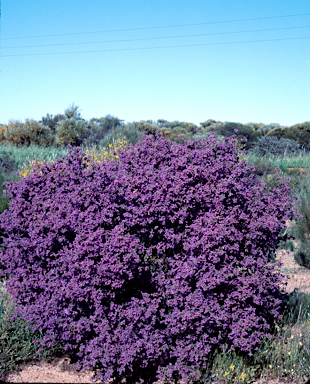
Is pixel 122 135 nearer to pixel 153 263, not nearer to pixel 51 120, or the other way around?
pixel 153 263

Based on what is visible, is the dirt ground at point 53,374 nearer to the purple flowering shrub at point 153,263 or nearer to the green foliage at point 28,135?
the purple flowering shrub at point 153,263

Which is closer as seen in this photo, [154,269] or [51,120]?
[154,269]

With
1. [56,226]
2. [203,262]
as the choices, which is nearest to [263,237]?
[203,262]

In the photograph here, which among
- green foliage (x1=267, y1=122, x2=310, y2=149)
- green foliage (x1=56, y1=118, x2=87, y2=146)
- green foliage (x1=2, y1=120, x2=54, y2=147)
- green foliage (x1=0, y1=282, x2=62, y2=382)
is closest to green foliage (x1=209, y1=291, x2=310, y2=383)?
green foliage (x1=0, y1=282, x2=62, y2=382)

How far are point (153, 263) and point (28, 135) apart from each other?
23963 mm

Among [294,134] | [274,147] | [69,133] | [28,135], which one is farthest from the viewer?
[294,134]

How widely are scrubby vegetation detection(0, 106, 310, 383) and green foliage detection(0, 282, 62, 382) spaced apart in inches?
0.5

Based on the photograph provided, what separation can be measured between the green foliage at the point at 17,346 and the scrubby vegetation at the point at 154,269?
0.04 ft

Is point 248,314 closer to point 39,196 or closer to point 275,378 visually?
point 275,378

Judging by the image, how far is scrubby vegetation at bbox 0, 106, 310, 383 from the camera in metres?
3.69

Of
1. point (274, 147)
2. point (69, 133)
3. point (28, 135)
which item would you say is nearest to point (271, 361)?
point (274, 147)

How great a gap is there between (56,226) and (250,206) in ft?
5.38

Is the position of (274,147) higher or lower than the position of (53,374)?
higher

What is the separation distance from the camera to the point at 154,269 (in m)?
3.98
